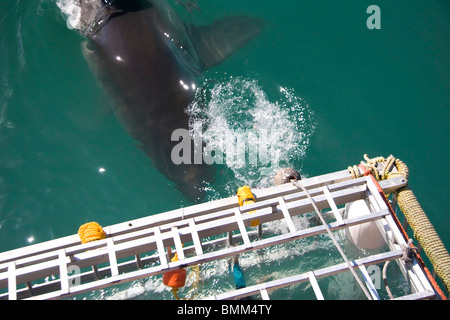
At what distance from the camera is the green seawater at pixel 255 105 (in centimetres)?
721

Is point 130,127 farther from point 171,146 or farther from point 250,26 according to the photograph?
point 250,26

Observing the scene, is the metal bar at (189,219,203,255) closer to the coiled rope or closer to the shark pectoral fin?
the coiled rope

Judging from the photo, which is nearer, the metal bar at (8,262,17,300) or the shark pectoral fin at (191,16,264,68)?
the metal bar at (8,262,17,300)

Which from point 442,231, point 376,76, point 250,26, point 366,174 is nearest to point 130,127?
point 250,26

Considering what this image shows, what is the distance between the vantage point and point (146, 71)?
7098 mm

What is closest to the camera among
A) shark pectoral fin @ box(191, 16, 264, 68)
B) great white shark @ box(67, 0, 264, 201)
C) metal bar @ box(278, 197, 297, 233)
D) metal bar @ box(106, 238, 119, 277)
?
metal bar @ box(106, 238, 119, 277)

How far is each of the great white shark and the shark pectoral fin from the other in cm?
48

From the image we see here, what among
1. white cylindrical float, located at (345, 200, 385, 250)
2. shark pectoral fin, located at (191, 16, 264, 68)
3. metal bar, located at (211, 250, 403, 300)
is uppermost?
shark pectoral fin, located at (191, 16, 264, 68)

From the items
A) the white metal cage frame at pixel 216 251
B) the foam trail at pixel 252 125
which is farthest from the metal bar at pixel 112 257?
the foam trail at pixel 252 125

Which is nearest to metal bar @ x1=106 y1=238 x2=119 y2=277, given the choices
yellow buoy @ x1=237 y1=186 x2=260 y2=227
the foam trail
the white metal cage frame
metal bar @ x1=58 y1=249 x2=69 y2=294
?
the white metal cage frame

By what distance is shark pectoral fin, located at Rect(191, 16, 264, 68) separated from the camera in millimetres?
8508

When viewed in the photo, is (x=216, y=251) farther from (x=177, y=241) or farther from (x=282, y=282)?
(x=282, y=282)

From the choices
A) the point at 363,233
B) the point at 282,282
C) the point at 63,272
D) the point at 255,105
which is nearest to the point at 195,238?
the point at 282,282

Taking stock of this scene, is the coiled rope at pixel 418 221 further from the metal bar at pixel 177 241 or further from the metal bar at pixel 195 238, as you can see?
the metal bar at pixel 177 241
